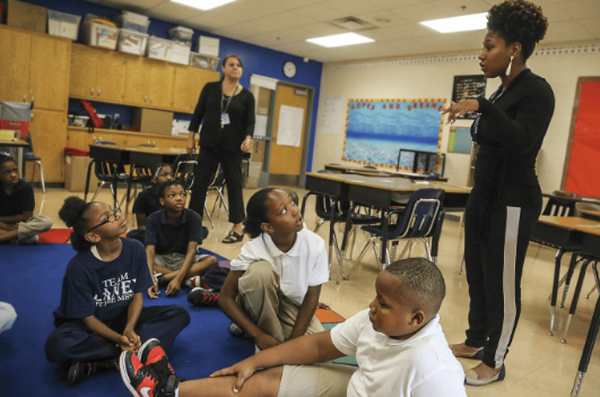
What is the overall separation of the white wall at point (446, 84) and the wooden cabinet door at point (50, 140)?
5111 millimetres

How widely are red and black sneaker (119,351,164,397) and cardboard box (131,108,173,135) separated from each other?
6248mm

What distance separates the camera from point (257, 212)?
1.74 m

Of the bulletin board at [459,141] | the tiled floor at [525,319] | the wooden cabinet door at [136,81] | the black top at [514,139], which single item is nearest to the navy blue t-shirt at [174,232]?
the tiled floor at [525,319]

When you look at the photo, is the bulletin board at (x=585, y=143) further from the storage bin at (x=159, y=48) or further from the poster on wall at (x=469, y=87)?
the storage bin at (x=159, y=48)

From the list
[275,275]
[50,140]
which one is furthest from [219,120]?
[50,140]

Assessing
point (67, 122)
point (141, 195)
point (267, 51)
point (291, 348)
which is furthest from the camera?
point (267, 51)

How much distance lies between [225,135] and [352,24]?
3.56 metres

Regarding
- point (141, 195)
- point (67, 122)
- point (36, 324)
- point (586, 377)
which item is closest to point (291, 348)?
point (36, 324)

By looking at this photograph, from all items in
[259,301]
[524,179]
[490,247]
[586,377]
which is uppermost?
[524,179]

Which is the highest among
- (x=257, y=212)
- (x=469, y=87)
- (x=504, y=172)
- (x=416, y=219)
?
(x=469, y=87)

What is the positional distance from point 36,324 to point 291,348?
4.46 feet

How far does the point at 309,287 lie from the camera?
1750 millimetres

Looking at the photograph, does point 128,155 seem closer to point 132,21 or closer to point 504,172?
point 132,21

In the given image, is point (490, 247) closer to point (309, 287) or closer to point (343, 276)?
point (309, 287)
